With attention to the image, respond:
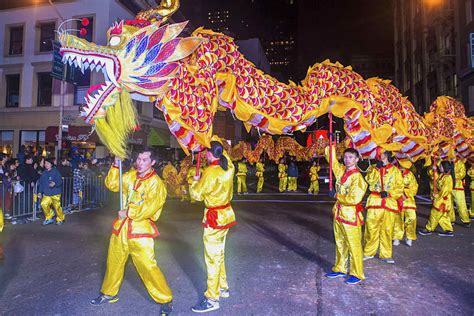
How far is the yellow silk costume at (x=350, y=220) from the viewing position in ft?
14.1

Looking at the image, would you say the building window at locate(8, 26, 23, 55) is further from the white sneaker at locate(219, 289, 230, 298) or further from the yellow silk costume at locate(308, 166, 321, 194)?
the white sneaker at locate(219, 289, 230, 298)

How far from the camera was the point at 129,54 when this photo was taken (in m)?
3.62

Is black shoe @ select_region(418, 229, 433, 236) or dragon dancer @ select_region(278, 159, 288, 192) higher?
dragon dancer @ select_region(278, 159, 288, 192)

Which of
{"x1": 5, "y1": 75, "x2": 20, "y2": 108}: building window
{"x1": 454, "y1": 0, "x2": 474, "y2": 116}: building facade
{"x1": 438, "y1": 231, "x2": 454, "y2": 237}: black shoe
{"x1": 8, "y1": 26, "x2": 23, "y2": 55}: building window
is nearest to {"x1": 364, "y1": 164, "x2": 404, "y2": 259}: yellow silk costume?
{"x1": 438, "y1": 231, "x2": 454, "y2": 237}: black shoe

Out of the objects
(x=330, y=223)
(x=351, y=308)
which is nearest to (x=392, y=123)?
(x=351, y=308)

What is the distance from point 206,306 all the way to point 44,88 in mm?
18908

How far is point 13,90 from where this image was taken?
742 inches

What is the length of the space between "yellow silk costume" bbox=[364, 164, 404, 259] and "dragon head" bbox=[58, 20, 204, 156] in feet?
11.9

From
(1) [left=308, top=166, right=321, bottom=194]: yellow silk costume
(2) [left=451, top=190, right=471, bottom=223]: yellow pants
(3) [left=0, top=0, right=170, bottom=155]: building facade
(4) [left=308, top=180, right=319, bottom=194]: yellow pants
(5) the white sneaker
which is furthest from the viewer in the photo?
(3) [left=0, top=0, right=170, bottom=155]: building facade

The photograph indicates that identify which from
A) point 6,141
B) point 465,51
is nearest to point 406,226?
point 465,51

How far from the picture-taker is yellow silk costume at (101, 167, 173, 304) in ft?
10.8

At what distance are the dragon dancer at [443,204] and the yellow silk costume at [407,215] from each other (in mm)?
959

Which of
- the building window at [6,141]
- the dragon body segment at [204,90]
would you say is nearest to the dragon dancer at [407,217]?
the dragon body segment at [204,90]

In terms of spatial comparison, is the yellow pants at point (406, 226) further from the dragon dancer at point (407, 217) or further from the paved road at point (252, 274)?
the paved road at point (252, 274)
